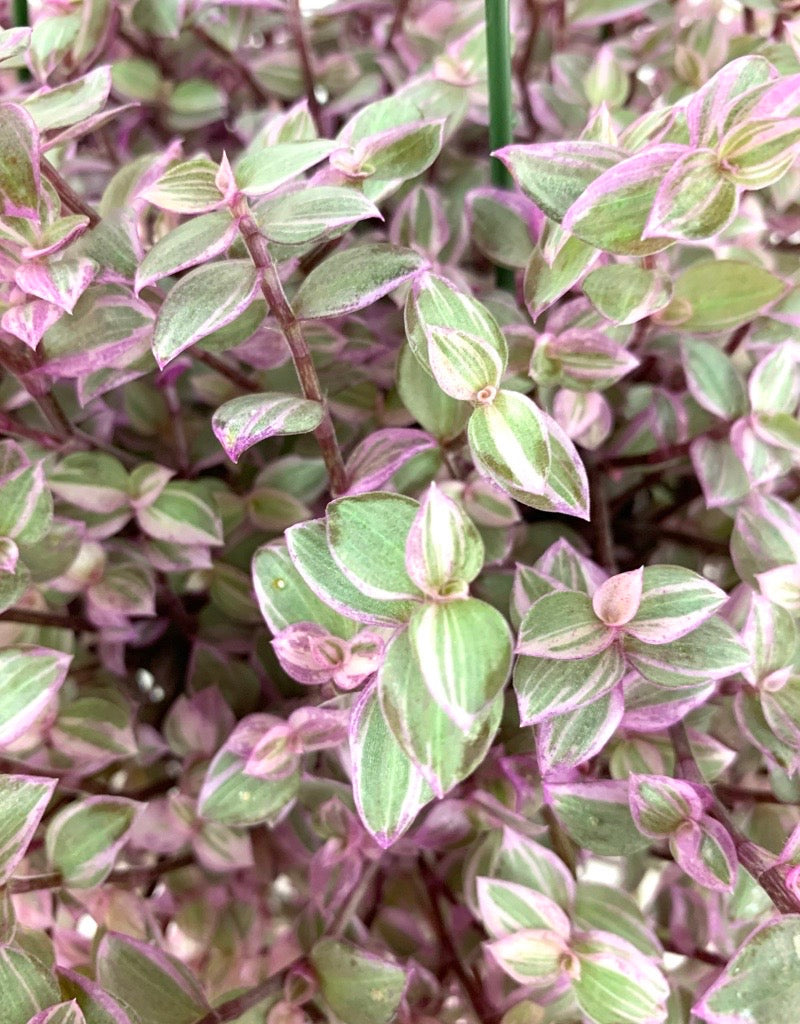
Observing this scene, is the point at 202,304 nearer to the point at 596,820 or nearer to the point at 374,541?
the point at 374,541

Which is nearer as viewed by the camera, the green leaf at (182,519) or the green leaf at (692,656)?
the green leaf at (692,656)

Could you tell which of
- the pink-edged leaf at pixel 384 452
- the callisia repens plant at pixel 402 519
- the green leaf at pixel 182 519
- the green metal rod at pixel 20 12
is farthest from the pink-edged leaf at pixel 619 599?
the green metal rod at pixel 20 12

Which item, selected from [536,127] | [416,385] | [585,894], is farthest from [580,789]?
[536,127]

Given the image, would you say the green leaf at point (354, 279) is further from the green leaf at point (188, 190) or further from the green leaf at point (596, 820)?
the green leaf at point (596, 820)

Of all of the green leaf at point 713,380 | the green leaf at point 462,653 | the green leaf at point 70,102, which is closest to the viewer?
the green leaf at point 462,653

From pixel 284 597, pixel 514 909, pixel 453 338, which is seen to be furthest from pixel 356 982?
pixel 453 338

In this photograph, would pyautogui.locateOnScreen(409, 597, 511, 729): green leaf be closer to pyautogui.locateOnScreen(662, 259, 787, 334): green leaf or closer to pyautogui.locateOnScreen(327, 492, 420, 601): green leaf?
pyautogui.locateOnScreen(327, 492, 420, 601): green leaf

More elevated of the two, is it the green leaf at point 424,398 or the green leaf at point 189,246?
the green leaf at point 189,246
